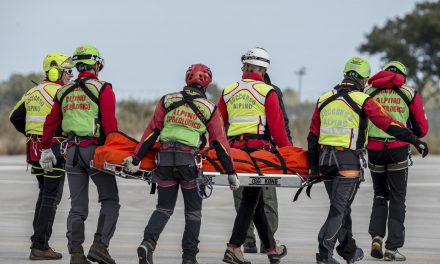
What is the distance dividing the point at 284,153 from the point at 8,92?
68.1 meters

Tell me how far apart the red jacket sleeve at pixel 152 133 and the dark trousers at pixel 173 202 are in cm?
24

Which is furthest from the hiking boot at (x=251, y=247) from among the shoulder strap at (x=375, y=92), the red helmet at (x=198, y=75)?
the red helmet at (x=198, y=75)

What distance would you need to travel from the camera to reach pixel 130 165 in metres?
11.3

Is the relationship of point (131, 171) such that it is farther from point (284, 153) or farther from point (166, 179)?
point (284, 153)

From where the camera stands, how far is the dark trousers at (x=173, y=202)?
11.3m

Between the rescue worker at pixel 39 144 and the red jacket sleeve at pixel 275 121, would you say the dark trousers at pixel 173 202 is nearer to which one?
the red jacket sleeve at pixel 275 121

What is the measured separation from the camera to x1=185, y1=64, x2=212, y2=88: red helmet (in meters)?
11.5

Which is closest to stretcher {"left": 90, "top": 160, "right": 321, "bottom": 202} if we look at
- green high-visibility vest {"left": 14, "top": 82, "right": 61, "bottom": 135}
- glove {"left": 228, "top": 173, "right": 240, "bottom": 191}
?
glove {"left": 228, "top": 173, "right": 240, "bottom": 191}

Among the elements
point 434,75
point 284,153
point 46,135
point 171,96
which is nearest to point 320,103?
point 284,153

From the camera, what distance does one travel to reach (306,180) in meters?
11.9

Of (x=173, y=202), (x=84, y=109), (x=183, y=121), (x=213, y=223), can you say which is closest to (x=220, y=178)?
(x=173, y=202)

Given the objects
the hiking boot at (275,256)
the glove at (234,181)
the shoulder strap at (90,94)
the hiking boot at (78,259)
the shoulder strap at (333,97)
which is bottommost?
the hiking boot at (78,259)

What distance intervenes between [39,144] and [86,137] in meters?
1.27

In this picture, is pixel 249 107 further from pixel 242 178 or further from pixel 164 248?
pixel 164 248
